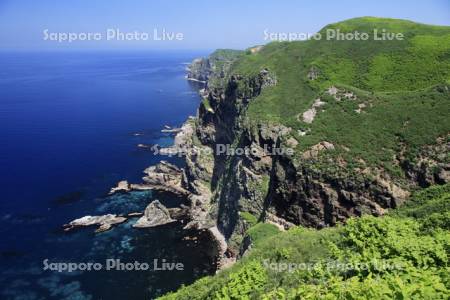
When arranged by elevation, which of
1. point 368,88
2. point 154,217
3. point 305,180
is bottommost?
point 154,217

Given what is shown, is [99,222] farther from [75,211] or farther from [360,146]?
[360,146]

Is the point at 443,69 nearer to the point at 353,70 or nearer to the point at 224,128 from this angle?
the point at 353,70

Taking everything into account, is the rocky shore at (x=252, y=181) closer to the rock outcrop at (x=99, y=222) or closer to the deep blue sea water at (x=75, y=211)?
the rock outcrop at (x=99, y=222)

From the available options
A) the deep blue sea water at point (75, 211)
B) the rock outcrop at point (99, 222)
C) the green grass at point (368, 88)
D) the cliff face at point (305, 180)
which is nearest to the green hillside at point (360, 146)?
the green grass at point (368, 88)

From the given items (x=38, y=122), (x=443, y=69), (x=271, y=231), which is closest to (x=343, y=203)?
(x=271, y=231)

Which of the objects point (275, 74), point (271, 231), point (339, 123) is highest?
point (275, 74)

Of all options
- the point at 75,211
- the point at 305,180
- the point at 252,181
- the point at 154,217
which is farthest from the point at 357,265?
the point at 75,211

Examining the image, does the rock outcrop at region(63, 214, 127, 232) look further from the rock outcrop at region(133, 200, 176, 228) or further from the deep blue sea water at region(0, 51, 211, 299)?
the rock outcrop at region(133, 200, 176, 228)
